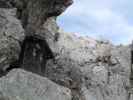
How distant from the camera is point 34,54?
2011cm

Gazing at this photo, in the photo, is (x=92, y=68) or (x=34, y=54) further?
(x=92, y=68)

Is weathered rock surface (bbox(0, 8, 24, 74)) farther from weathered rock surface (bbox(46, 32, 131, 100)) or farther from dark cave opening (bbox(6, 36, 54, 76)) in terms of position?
weathered rock surface (bbox(46, 32, 131, 100))

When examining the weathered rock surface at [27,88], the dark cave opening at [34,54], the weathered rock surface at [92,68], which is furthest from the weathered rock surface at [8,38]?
the weathered rock surface at [92,68]

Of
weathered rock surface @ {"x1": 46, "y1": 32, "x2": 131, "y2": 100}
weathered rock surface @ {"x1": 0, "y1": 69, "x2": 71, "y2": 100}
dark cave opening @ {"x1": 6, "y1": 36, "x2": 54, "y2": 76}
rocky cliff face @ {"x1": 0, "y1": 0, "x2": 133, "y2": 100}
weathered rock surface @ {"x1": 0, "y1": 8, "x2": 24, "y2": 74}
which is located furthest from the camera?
weathered rock surface @ {"x1": 46, "y1": 32, "x2": 131, "y2": 100}

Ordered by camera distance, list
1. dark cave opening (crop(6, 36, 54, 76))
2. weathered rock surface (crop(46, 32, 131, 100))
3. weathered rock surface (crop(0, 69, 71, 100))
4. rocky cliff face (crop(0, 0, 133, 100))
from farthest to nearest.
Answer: weathered rock surface (crop(46, 32, 131, 100)) < dark cave opening (crop(6, 36, 54, 76)) < rocky cliff face (crop(0, 0, 133, 100)) < weathered rock surface (crop(0, 69, 71, 100))

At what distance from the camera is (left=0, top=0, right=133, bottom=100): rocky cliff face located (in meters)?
15.7

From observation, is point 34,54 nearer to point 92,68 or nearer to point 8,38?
point 8,38

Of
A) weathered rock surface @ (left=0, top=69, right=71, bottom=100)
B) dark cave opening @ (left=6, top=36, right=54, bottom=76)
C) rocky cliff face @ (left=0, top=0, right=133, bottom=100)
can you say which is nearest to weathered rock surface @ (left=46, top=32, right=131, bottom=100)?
rocky cliff face @ (left=0, top=0, right=133, bottom=100)

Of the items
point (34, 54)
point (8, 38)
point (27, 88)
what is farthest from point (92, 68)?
point (27, 88)

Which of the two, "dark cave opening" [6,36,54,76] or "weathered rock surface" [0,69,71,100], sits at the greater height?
"dark cave opening" [6,36,54,76]

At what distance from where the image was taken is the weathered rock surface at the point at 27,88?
1473cm

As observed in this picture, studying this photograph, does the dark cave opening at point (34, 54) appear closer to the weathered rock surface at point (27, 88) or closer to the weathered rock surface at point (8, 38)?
the weathered rock surface at point (8, 38)

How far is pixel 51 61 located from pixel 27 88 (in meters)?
8.39

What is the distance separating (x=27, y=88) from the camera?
1523cm
